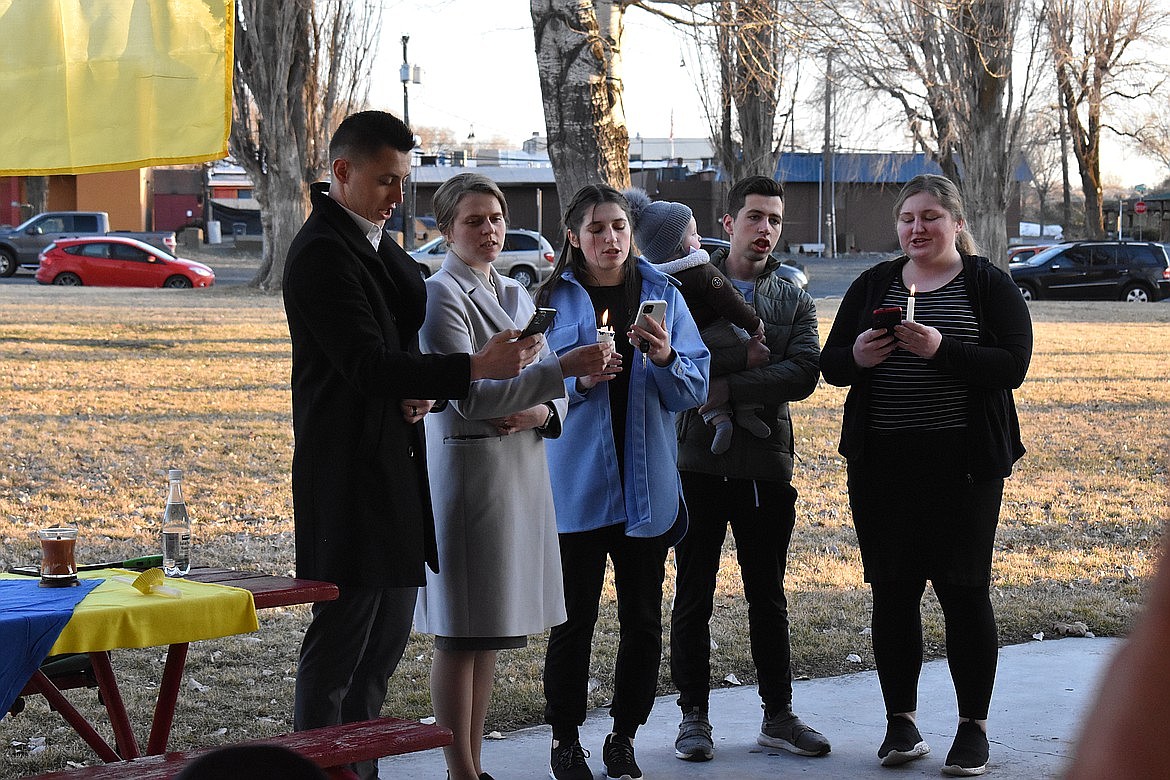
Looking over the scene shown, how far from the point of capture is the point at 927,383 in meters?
4.73

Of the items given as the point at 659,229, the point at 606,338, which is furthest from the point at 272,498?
the point at 606,338

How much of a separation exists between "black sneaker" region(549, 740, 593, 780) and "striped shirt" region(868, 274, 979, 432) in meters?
1.54

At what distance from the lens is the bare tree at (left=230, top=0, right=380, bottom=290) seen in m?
26.2

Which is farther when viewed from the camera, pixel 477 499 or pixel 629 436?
pixel 629 436

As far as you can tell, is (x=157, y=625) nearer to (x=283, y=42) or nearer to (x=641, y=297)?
(x=641, y=297)

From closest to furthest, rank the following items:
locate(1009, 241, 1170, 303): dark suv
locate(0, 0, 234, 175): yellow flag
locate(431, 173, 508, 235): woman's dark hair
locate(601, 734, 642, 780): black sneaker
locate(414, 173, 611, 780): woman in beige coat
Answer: locate(0, 0, 234, 175): yellow flag, locate(414, 173, 611, 780): woman in beige coat, locate(431, 173, 508, 235): woman's dark hair, locate(601, 734, 642, 780): black sneaker, locate(1009, 241, 1170, 303): dark suv

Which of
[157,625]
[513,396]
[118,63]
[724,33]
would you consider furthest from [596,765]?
[724,33]

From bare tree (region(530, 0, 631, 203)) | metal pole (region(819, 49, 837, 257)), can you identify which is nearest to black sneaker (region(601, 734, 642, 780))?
bare tree (region(530, 0, 631, 203))

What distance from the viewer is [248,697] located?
534 cm

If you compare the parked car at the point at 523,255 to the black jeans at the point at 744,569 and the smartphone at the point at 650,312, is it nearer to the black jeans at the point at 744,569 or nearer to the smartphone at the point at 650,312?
the black jeans at the point at 744,569

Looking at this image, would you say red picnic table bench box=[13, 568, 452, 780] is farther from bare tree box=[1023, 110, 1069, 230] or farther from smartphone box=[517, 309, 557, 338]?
bare tree box=[1023, 110, 1069, 230]

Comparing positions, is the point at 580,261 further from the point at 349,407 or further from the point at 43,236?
the point at 43,236

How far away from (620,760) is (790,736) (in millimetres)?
685

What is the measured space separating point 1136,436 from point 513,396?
986 centimetres
